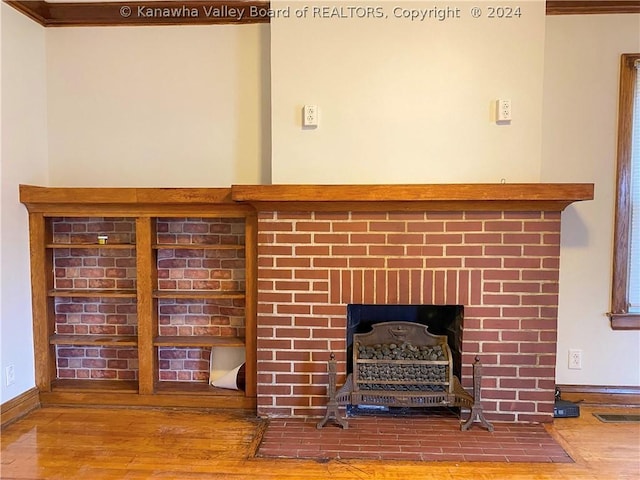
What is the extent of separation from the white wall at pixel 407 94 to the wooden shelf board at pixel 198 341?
1.05 m

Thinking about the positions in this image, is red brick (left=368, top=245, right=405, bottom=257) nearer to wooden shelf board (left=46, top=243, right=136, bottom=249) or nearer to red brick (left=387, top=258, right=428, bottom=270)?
red brick (left=387, top=258, right=428, bottom=270)

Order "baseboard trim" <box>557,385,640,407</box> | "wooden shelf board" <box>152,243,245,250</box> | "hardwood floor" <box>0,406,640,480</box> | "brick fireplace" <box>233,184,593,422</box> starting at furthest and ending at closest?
"baseboard trim" <box>557,385,640,407</box> → "wooden shelf board" <box>152,243,245,250</box> → "brick fireplace" <box>233,184,593,422</box> → "hardwood floor" <box>0,406,640,480</box>

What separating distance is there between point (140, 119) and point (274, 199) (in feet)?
3.73

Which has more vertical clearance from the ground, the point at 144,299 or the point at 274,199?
the point at 274,199

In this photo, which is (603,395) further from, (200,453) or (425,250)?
(200,453)

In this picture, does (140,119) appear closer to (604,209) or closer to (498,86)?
(498,86)

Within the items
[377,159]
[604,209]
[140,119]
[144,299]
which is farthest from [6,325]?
[604,209]

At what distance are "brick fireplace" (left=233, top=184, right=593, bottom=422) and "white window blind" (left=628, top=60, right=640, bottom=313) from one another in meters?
0.69

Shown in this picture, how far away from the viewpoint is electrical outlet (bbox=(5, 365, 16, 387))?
256 centimetres

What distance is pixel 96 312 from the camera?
2953 millimetres

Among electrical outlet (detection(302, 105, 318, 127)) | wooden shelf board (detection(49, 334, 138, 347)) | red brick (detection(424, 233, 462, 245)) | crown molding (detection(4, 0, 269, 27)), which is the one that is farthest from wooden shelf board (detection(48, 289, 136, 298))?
red brick (detection(424, 233, 462, 245))

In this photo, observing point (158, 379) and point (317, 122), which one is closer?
point (317, 122)

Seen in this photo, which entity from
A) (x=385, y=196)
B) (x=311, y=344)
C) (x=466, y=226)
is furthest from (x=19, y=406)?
(x=466, y=226)

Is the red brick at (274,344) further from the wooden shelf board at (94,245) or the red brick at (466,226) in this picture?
the red brick at (466,226)
